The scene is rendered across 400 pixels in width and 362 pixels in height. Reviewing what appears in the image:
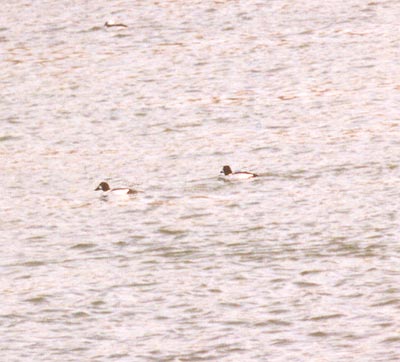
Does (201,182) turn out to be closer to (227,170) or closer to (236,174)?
(227,170)

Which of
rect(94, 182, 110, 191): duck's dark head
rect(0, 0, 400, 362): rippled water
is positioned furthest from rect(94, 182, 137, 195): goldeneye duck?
rect(0, 0, 400, 362): rippled water

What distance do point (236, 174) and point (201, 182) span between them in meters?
0.71

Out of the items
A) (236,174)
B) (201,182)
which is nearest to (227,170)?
(236,174)

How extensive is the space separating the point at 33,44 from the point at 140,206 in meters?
13.7

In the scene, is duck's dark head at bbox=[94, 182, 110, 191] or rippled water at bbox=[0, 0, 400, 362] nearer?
rippled water at bbox=[0, 0, 400, 362]

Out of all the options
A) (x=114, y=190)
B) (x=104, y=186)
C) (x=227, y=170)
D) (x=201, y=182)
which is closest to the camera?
(x=114, y=190)

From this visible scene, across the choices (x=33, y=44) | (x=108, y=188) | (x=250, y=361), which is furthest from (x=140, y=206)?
(x=33, y=44)

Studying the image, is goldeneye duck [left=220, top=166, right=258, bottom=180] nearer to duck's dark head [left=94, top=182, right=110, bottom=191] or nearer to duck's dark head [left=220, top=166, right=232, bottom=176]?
duck's dark head [left=220, top=166, right=232, bottom=176]

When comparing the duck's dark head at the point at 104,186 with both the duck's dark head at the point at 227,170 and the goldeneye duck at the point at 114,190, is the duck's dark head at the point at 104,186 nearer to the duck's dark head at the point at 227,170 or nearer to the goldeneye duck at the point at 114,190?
the goldeneye duck at the point at 114,190

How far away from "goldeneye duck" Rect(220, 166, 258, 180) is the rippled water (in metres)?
0.15

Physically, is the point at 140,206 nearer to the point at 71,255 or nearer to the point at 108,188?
the point at 108,188

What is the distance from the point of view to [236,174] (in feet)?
80.2

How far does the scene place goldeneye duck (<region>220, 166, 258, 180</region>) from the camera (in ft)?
80.0

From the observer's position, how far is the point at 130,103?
30.6 meters
